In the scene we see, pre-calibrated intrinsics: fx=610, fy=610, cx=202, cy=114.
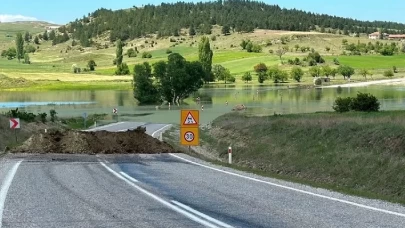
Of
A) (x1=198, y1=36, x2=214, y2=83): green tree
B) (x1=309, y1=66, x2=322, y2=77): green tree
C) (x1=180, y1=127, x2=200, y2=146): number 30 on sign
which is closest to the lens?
(x1=180, y1=127, x2=200, y2=146): number 30 on sign

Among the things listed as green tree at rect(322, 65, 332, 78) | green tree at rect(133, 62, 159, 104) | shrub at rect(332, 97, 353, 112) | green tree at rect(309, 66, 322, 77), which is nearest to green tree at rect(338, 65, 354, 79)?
green tree at rect(322, 65, 332, 78)

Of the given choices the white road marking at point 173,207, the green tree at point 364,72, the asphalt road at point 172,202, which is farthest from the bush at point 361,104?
the green tree at point 364,72

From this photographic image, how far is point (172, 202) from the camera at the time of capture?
1266 centimetres

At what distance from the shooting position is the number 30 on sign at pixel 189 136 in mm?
26281

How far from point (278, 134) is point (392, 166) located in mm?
16305

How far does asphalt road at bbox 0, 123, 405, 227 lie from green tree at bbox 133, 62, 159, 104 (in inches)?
3770

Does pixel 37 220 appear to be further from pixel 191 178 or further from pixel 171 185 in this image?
pixel 191 178

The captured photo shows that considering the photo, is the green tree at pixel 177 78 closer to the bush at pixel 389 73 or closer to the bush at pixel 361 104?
the bush at pixel 361 104

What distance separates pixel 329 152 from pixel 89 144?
480 inches

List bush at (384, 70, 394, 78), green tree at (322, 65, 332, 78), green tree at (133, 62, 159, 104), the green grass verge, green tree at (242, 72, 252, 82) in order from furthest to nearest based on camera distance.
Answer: green tree at (242, 72, 252, 82), green tree at (322, 65, 332, 78), bush at (384, 70, 394, 78), green tree at (133, 62, 159, 104), the green grass verge

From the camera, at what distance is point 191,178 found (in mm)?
17344

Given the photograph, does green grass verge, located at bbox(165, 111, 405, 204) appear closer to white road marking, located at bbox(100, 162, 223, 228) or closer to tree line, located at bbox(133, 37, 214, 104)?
white road marking, located at bbox(100, 162, 223, 228)

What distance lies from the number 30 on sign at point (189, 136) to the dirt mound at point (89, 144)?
8.03 ft

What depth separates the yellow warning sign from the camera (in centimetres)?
2600
